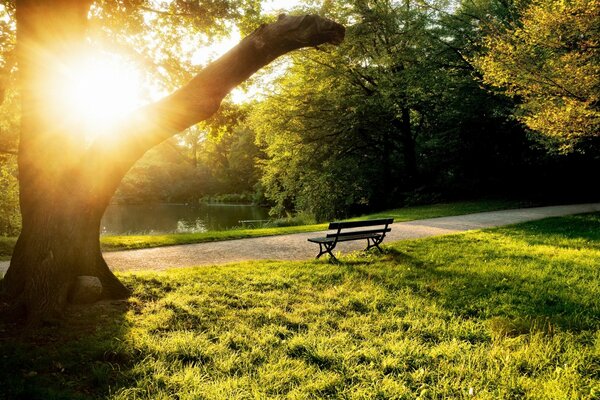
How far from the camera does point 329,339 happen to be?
4.49 m

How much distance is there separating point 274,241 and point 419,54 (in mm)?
15910

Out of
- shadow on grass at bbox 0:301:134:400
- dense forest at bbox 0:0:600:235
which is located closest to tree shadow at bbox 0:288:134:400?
shadow on grass at bbox 0:301:134:400

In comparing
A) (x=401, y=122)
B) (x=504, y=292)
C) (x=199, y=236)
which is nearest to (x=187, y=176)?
(x=401, y=122)

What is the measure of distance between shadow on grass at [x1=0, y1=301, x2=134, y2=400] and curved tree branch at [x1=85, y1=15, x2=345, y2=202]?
195cm

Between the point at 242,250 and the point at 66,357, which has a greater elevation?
the point at 242,250

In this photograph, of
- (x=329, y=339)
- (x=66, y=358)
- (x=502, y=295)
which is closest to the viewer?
(x=66, y=358)

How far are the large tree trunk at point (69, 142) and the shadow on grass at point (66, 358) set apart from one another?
532mm

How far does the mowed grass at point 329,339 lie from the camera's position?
3.49 meters

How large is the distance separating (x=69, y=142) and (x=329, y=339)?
448 cm

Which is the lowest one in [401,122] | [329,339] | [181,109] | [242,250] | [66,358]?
[329,339]

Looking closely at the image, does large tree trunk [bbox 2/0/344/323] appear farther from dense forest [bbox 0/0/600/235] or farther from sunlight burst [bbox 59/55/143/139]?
dense forest [bbox 0/0/600/235]

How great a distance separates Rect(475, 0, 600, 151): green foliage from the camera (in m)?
12.5

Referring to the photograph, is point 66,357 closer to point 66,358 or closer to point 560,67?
point 66,358

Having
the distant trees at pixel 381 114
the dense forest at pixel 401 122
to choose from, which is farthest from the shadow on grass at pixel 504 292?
the distant trees at pixel 381 114
